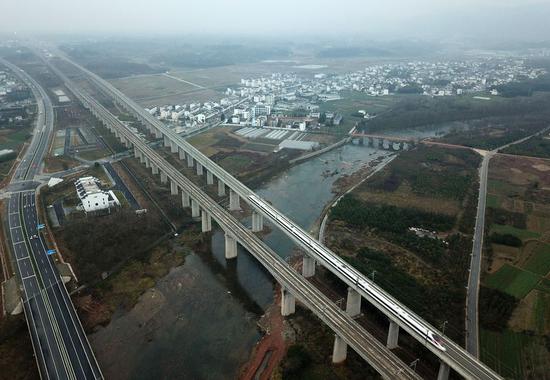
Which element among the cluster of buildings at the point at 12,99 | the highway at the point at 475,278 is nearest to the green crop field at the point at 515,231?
the highway at the point at 475,278

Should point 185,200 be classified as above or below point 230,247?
above

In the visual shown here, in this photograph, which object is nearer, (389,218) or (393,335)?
(393,335)

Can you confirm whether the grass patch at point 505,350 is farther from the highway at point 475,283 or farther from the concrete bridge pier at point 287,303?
the concrete bridge pier at point 287,303

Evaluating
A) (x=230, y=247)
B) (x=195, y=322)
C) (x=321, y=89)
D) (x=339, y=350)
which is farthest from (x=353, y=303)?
(x=321, y=89)

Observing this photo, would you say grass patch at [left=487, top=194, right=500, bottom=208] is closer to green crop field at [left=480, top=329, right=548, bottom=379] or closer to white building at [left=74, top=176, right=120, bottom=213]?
green crop field at [left=480, top=329, right=548, bottom=379]

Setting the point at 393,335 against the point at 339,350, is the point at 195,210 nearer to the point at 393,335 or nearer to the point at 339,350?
the point at 339,350

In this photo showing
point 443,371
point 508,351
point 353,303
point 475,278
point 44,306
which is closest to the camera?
point 443,371

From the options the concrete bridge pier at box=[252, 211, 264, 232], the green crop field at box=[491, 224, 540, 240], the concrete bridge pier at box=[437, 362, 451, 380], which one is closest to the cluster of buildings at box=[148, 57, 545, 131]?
the concrete bridge pier at box=[252, 211, 264, 232]

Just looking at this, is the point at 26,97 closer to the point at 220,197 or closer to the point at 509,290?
the point at 220,197
